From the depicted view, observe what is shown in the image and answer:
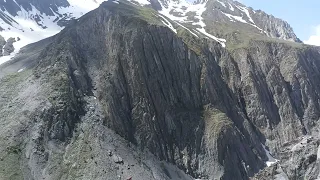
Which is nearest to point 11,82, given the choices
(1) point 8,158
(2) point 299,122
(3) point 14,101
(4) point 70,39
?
(3) point 14,101

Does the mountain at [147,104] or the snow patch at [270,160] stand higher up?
the mountain at [147,104]

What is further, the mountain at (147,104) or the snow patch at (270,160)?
the snow patch at (270,160)

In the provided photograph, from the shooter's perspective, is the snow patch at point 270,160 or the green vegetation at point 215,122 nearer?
the green vegetation at point 215,122

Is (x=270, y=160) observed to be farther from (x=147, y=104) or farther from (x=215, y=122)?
(x=147, y=104)

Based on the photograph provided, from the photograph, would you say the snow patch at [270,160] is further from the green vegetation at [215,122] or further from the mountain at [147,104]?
the green vegetation at [215,122]

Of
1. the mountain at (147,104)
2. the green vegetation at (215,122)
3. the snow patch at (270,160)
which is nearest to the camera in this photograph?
Result: the mountain at (147,104)

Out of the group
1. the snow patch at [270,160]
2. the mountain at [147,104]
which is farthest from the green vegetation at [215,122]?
the snow patch at [270,160]

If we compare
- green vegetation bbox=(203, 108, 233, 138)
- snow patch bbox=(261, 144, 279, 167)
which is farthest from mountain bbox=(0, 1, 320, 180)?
snow patch bbox=(261, 144, 279, 167)

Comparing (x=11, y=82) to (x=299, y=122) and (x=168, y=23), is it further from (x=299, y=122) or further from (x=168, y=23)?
(x=299, y=122)

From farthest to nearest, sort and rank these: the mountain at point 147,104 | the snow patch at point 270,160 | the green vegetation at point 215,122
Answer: the snow patch at point 270,160
the green vegetation at point 215,122
the mountain at point 147,104
